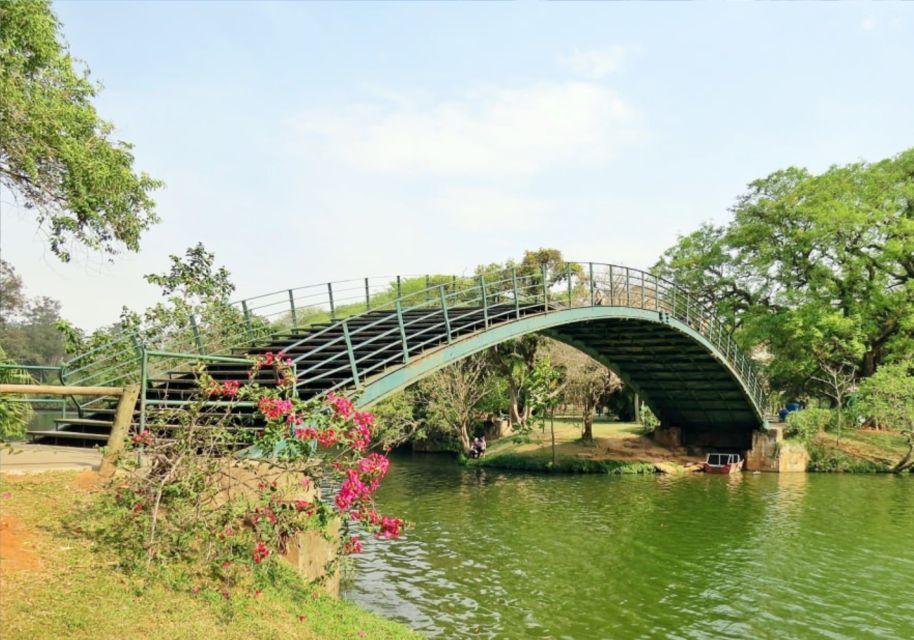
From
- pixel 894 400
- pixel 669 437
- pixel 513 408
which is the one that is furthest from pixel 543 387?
pixel 894 400

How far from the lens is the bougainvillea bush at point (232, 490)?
22.8 ft

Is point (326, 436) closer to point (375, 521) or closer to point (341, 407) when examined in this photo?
point (341, 407)

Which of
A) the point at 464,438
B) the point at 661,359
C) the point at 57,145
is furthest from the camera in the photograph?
the point at 464,438

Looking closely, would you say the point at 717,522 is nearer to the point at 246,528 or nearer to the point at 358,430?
the point at 358,430

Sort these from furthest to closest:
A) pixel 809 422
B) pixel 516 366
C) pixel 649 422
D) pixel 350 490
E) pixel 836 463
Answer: pixel 649 422
pixel 516 366
pixel 809 422
pixel 836 463
pixel 350 490

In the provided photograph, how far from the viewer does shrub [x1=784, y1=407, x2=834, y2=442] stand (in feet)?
98.3

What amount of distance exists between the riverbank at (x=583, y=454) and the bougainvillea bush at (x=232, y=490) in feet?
67.4

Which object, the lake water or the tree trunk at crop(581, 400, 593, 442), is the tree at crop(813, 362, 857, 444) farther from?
the tree trunk at crop(581, 400, 593, 442)

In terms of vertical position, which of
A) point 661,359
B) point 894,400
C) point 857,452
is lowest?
point 857,452

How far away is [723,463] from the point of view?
2933 cm

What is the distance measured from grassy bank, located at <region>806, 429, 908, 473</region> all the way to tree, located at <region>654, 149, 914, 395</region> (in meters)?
3.08

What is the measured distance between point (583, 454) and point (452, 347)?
15853 mm

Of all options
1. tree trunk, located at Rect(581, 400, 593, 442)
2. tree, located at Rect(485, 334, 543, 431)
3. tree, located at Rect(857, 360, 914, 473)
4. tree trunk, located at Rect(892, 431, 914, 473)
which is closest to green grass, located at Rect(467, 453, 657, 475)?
tree trunk, located at Rect(581, 400, 593, 442)

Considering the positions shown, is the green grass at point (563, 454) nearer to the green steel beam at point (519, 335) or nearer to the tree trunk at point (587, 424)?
the tree trunk at point (587, 424)
